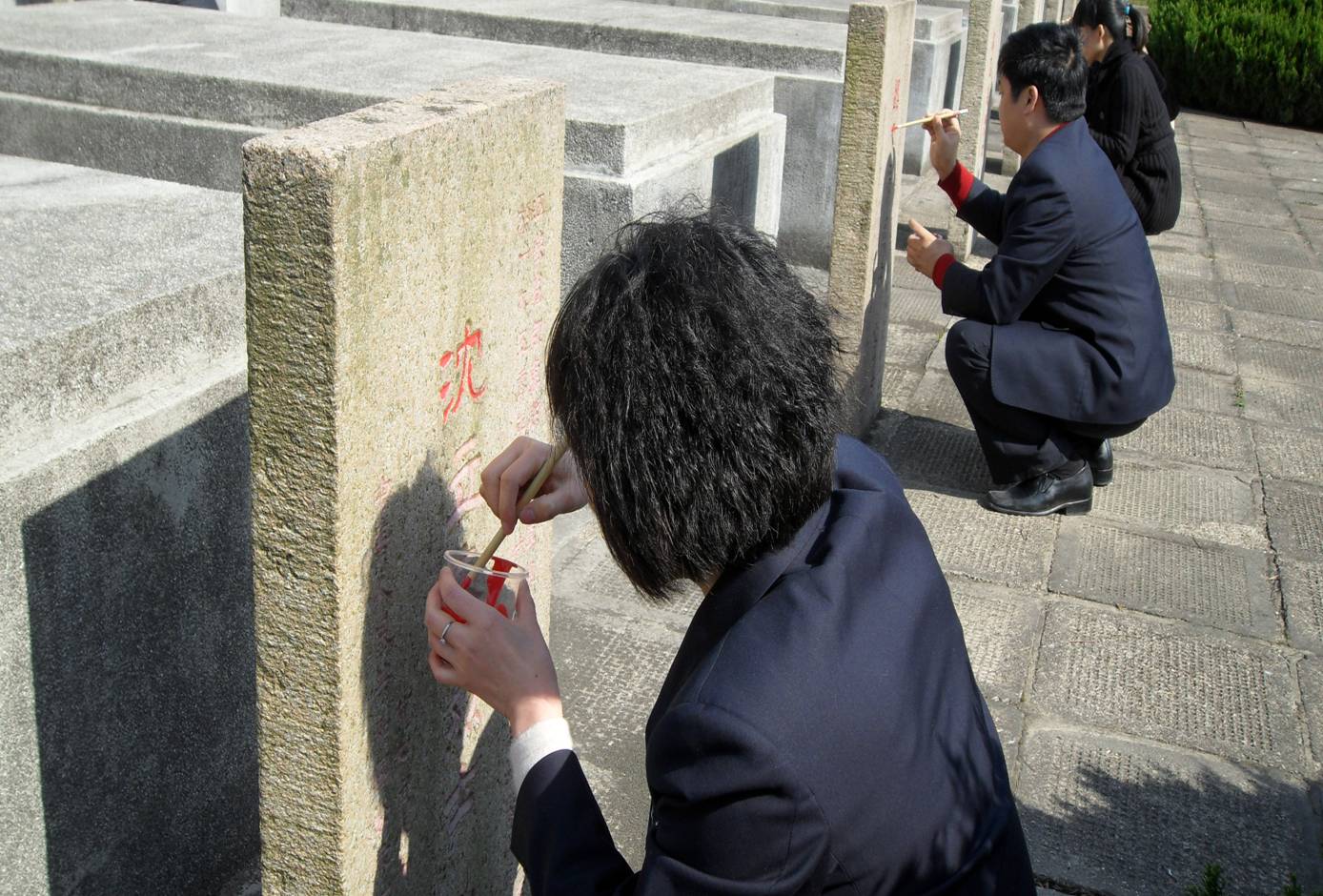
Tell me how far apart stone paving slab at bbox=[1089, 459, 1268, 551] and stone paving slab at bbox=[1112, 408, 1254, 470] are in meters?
0.12

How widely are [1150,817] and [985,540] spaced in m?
1.49

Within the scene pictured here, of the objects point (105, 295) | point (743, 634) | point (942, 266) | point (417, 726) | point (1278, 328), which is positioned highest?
point (105, 295)

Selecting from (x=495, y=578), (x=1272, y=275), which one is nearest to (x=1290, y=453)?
(x=1272, y=275)

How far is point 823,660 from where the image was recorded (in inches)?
53.4

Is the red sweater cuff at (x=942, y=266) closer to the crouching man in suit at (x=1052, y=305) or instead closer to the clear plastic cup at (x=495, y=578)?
the crouching man in suit at (x=1052, y=305)

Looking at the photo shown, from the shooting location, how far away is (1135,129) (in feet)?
18.7

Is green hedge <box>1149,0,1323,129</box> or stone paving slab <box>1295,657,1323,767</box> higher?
green hedge <box>1149,0,1323,129</box>

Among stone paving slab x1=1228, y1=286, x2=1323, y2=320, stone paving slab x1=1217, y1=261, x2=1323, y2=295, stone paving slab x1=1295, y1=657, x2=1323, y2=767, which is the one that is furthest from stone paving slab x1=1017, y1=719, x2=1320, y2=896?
stone paving slab x1=1217, y1=261, x2=1323, y2=295

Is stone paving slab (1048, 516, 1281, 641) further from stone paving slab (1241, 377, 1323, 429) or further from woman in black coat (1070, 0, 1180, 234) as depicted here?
woman in black coat (1070, 0, 1180, 234)

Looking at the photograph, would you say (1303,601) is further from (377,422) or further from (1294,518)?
(377,422)

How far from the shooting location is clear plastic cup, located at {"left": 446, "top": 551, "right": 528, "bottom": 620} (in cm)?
164

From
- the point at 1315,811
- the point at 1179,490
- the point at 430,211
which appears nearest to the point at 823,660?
the point at 430,211

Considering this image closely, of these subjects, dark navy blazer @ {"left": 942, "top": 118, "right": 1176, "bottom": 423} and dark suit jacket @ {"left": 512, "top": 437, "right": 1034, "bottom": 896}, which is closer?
dark suit jacket @ {"left": 512, "top": 437, "right": 1034, "bottom": 896}

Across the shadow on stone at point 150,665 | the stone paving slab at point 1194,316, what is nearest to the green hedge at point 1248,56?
the stone paving slab at point 1194,316
